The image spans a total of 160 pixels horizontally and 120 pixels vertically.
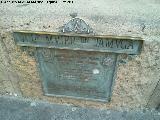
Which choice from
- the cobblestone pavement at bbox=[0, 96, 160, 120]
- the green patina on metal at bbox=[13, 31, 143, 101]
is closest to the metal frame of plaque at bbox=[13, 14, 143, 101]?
the green patina on metal at bbox=[13, 31, 143, 101]

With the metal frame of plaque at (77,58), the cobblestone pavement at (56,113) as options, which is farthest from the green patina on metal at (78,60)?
the cobblestone pavement at (56,113)

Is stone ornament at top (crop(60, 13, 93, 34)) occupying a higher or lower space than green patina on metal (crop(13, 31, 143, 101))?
higher

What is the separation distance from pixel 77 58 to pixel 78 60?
0.03m

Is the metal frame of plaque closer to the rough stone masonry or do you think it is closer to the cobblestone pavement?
the rough stone masonry

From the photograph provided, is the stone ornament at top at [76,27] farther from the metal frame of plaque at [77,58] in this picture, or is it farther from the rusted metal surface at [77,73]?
the rusted metal surface at [77,73]

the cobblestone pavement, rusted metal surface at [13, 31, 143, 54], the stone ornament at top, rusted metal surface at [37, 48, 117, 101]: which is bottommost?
the cobblestone pavement

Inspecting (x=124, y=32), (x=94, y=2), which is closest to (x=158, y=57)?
(x=124, y=32)

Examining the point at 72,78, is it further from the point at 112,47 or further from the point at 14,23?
the point at 14,23

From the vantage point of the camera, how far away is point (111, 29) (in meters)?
1.94

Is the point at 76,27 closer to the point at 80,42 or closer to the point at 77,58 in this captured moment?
the point at 80,42

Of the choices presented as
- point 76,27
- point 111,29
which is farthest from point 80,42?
point 111,29

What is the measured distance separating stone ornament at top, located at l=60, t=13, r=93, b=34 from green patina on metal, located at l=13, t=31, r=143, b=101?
42 millimetres

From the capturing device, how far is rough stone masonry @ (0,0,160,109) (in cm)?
192

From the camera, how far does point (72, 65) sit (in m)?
2.36
